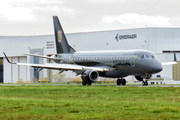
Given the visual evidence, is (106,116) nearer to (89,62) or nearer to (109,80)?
(89,62)

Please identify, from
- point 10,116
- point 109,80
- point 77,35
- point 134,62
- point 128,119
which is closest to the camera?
point 128,119

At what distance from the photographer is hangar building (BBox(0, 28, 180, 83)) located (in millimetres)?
72812

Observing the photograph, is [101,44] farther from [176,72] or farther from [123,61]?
[123,61]

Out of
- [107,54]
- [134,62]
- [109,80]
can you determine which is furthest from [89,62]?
[109,80]

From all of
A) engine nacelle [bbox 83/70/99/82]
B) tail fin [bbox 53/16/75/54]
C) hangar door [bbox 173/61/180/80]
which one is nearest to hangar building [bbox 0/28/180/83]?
hangar door [bbox 173/61/180/80]

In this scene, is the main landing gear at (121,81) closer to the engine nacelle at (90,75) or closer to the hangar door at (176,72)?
the engine nacelle at (90,75)

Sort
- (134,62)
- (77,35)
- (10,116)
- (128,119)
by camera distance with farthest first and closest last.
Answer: (77,35) → (134,62) → (10,116) → (128,119)

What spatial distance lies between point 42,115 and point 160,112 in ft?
15.8

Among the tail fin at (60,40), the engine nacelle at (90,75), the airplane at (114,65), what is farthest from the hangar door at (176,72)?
the engine nacelle at (90,75)

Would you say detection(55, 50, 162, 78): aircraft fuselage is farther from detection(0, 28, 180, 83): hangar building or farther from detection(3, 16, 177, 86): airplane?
detection(0, 28, 180, 83): hangar building

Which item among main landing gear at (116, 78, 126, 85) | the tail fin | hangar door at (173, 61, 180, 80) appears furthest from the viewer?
hangar door at (173, 61, 180, 80)

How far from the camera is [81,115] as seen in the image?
1448 centimetres

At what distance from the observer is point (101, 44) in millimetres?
78375

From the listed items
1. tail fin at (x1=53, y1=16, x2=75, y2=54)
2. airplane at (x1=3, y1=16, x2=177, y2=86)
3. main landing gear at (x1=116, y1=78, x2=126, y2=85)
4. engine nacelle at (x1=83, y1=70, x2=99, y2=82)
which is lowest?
main landing gear at (x1=116, y1=78, x2=126, y2=85)
